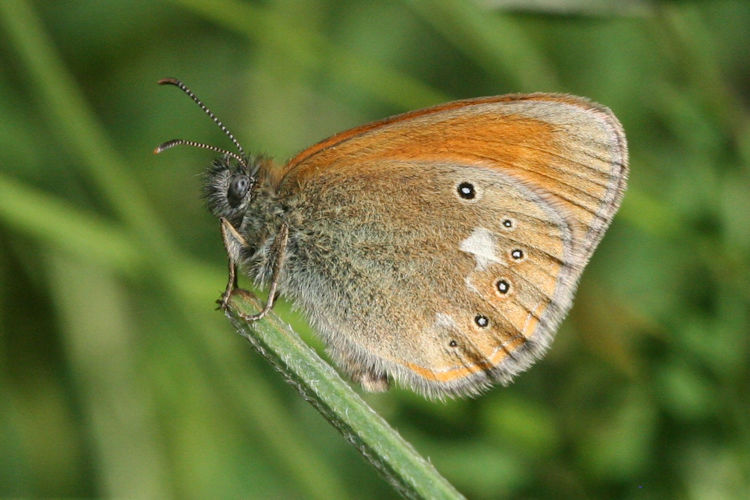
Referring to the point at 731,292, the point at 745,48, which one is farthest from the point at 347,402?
the point at 745,48

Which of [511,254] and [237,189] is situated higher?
[511,254]

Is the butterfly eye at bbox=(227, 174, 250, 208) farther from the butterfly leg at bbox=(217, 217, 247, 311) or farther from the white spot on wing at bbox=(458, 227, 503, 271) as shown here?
the white spot on wing at bbox=(458, 227, 503, 271)

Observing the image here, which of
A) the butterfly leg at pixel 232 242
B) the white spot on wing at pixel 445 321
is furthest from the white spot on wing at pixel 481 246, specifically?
the butterfly leg at pixel 232 242

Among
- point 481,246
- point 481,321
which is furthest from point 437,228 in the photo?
point 481,321

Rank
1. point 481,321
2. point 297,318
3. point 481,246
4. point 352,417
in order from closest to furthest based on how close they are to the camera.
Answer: point 352,417, point 481,321, point 481,246, point 297,318

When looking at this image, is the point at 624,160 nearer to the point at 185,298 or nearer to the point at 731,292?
the point at 731,292

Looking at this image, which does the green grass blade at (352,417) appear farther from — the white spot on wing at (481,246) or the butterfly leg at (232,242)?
the white spot on wing at (481,246)

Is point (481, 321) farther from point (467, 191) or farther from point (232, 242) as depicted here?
point (232, 242)
